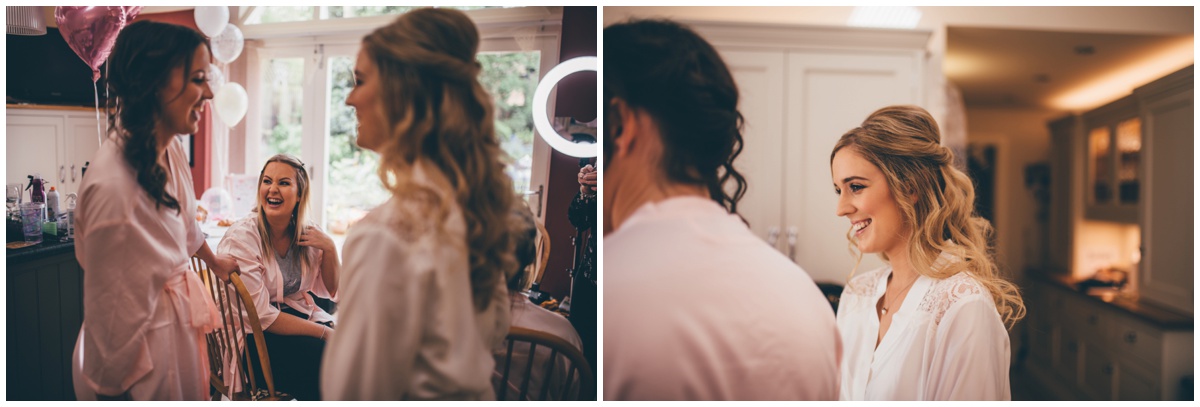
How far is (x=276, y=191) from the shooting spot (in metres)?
1.53

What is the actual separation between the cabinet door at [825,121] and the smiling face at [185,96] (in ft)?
5.14

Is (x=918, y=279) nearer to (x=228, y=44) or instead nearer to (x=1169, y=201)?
(x=1169, y=201)

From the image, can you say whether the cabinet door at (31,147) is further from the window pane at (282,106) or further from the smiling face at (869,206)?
the smiling face at (869,206)

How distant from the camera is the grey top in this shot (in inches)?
60.0

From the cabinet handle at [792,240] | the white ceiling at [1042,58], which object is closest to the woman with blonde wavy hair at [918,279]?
the cabinet handle at [792,240]

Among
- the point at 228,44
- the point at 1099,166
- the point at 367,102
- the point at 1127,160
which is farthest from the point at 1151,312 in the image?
the point at 228,44

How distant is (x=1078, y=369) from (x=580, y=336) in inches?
120

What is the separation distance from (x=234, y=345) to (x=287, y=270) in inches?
9.0

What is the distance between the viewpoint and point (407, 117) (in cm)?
136

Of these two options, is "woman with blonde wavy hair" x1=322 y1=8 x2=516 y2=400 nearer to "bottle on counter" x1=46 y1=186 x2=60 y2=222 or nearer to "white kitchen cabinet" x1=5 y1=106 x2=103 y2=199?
"white kitchen cabinet" x1=5 y1=106 x2=103 y2=199

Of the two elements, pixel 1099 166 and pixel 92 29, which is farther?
pixel 1099 166

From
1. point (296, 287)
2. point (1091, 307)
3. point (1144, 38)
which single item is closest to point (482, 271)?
point (296, 287)

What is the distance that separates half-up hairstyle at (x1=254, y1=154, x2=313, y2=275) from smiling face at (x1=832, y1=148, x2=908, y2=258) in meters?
1.41

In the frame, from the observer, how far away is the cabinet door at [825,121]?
5.83ft
